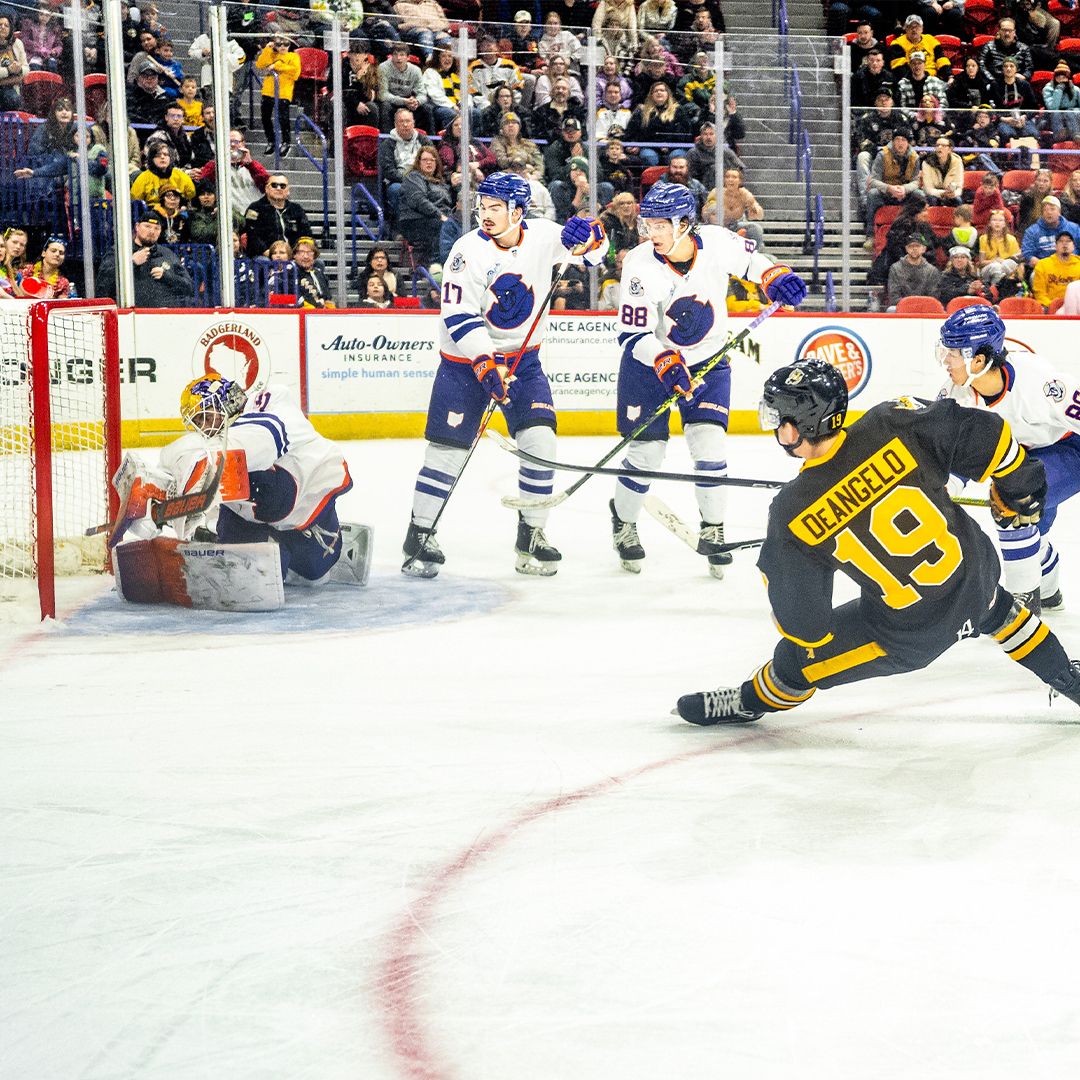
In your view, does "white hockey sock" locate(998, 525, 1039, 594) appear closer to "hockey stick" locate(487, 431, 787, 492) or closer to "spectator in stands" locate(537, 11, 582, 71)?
"hockey stick" locate(487, 431, 787, 492)

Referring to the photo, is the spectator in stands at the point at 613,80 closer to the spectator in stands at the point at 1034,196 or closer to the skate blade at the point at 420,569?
the spectator in stands at the point at 1034,196

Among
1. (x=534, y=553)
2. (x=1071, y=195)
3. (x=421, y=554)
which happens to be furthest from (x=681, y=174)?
(x=421, y=554)

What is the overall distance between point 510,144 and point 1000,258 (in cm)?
324

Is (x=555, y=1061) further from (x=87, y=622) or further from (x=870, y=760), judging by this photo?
(x=87, y=622)

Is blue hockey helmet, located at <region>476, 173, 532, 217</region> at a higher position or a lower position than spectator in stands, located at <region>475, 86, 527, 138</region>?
lower

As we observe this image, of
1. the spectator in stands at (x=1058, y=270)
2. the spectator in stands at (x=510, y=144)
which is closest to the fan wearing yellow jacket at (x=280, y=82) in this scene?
the spectator in stands at (x=510, y=144)

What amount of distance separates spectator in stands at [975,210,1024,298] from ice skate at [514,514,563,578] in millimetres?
5342

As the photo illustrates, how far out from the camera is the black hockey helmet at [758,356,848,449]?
283 centimetres

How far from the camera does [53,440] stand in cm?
514

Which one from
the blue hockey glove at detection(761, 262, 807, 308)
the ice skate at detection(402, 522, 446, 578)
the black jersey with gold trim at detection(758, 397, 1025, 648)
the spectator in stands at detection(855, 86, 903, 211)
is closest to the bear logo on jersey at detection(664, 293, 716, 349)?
the blue hockey glove at detection(761, 262, 807, 308)

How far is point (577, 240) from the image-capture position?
17.4 feet

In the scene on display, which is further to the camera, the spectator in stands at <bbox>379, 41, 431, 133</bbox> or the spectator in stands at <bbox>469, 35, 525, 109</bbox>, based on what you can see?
the spectator in stands at <bbox>469, 35, 525, 109</bbox>

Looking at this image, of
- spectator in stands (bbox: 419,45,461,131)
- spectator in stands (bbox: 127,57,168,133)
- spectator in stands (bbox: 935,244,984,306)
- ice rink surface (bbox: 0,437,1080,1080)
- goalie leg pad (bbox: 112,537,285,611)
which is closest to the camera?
ice rink surface (bbox: 0,437,1080,1080)

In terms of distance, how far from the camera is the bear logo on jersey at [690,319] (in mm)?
5328
